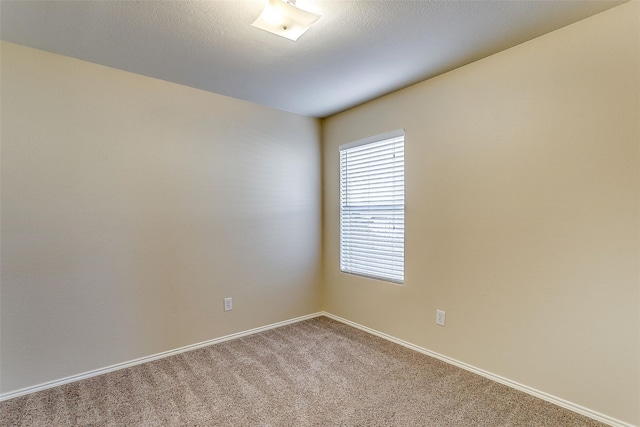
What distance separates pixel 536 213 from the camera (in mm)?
2096

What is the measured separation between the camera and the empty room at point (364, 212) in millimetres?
1835

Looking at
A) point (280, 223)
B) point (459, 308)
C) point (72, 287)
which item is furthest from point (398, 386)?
point (72, 287)

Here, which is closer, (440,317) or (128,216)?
(128,216)

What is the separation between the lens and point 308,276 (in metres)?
3.71

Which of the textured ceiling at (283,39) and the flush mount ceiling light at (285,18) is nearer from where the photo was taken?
the flush mount ceiling light at (285,18)

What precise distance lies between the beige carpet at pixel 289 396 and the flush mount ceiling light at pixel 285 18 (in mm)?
2209

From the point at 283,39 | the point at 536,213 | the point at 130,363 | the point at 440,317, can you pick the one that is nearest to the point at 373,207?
the point at 440,317

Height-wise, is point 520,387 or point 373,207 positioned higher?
point 373,207

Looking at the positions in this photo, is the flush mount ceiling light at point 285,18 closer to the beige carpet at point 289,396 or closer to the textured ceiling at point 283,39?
the textured ceiling at point 283,39

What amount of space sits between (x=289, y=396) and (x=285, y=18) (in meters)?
2.26

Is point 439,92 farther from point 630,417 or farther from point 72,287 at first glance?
point 72,287

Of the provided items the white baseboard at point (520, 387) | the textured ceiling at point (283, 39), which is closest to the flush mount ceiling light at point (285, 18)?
the textured ceiling at point (283, 39)

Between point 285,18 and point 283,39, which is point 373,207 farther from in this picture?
point 285,18

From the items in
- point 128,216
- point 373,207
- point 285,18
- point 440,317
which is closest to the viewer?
point 285,18
